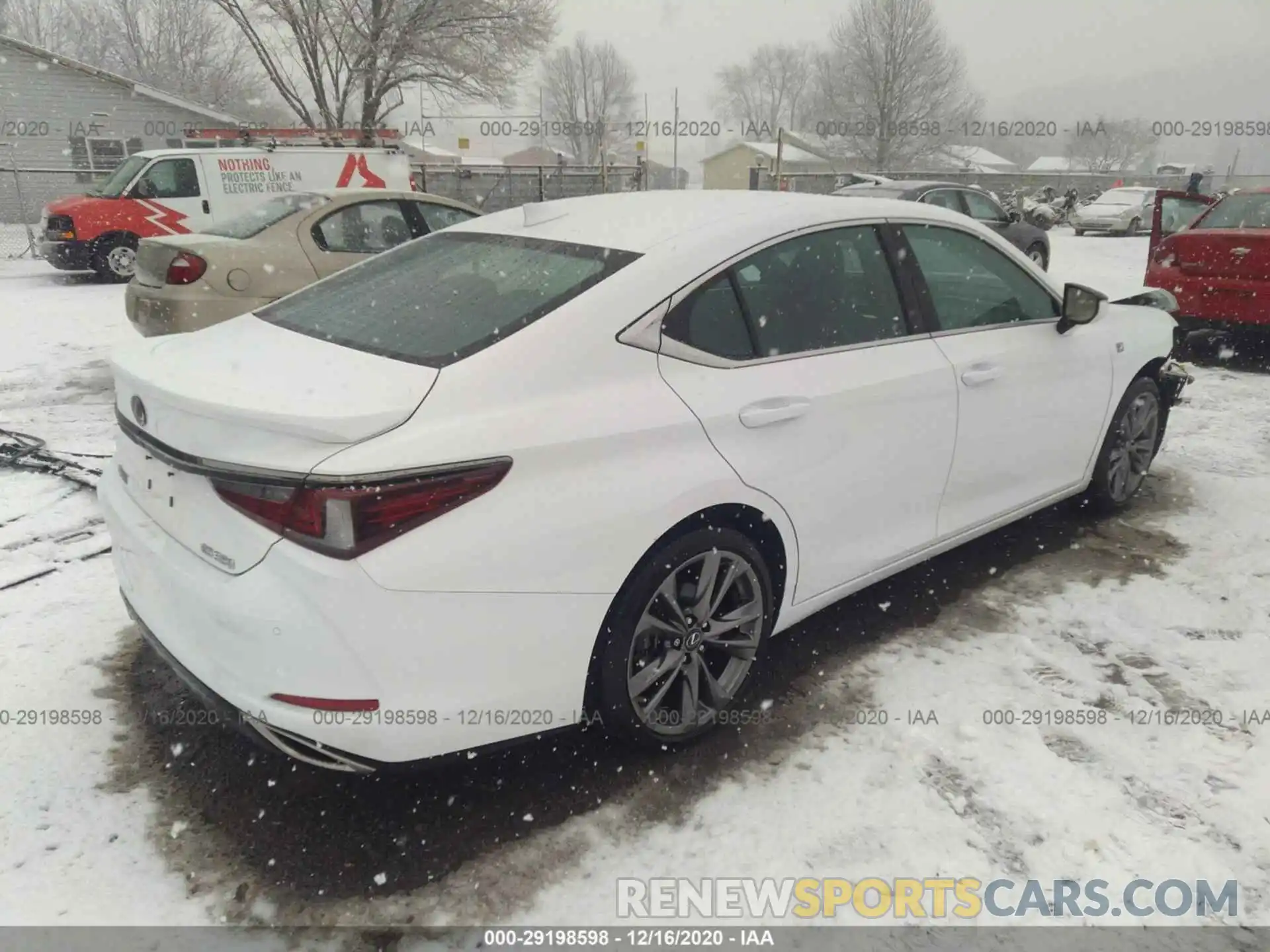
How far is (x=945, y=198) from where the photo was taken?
12.6m

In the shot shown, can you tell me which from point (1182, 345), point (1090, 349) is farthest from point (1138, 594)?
point (1182, 345)

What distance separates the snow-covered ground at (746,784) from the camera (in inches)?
85.6

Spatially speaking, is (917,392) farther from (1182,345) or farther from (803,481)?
(1182,345)

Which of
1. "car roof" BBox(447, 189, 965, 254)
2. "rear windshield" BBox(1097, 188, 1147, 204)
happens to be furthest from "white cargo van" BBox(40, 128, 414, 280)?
"rear windshield" BBox(1097, 188, 1147, 204)

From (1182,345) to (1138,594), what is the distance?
6333 millimetres

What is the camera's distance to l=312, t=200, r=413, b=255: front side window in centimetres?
690

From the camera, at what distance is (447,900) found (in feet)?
6.91

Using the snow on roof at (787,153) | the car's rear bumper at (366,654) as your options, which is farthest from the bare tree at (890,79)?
the car's rear bumper at (366,654)

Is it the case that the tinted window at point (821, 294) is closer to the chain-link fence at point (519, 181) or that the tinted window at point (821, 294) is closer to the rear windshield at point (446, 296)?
the rear windshield at point (446, 296)

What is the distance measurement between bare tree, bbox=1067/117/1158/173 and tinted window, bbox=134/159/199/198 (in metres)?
80.1

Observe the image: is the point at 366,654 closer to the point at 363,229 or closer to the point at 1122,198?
the point at 363,229

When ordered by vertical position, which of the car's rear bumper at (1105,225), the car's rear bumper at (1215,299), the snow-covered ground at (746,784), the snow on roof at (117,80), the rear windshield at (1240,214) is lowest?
the snow-covered ground at (746,784)

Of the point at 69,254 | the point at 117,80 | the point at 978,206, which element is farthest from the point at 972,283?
the point at 117,80

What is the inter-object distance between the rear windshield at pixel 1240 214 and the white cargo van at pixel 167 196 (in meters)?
11.9
